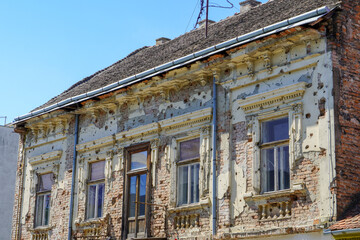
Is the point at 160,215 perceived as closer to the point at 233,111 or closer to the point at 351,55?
the point at 233,111

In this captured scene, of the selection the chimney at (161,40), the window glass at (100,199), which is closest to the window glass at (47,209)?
the window glass at (100,199)

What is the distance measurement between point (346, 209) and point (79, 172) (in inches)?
333

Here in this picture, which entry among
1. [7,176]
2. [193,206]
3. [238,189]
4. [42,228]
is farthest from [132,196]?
[7,176]

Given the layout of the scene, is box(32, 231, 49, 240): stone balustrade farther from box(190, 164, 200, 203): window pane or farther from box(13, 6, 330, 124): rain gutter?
box(190, 164, 200, 203): window pane

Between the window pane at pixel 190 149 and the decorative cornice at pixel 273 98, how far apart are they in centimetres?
169

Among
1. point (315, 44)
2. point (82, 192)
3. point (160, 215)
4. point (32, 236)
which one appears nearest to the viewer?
point (315, 44)

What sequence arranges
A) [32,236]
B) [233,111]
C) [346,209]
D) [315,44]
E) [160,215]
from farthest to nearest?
[32,236]
[160,215]
[233,111]
[315,44]
[346,209]

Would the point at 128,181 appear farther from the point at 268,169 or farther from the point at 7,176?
the point at 7,176

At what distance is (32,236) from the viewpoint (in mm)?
20000

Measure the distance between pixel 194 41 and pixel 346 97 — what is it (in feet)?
19.8

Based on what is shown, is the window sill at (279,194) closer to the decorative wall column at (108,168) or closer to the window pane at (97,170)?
the decorative wall column at (108,168)

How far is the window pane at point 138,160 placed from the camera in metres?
17.1

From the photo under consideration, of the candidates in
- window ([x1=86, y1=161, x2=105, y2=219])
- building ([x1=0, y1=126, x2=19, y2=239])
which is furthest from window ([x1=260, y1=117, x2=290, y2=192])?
building ([x1=0, y1=126, x2=19, y2=239])

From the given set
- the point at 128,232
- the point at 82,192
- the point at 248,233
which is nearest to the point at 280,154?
the point at 248,233
